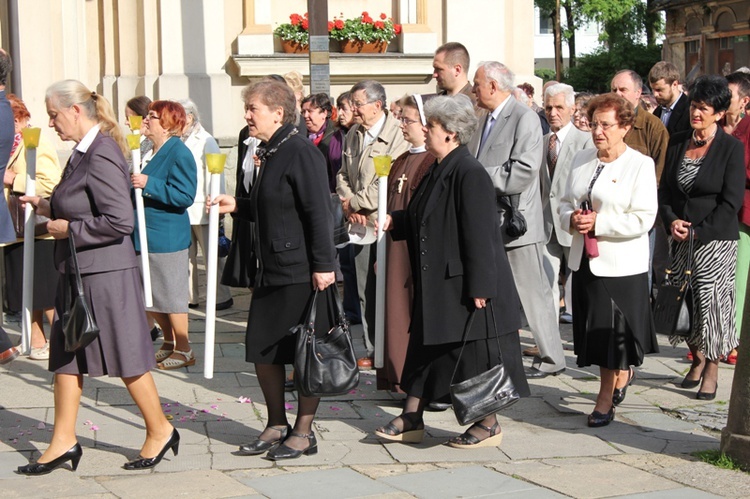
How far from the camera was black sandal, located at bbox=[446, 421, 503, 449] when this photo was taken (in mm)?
6137

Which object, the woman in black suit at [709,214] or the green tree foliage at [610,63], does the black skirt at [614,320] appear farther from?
the green tree foliage at [610,63]

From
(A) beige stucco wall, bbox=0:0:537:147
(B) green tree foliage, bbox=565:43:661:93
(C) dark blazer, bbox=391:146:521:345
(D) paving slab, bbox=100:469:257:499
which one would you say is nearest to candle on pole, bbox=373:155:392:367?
(C) dark blazer, bbox=391:146:521:345

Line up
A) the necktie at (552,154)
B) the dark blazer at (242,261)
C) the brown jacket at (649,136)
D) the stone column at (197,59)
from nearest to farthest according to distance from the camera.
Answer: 1. the dark blazer at (242,261)
2. the necktie at (552,154)
3. the brown jacket at (649,136)
4. the stone column at (197,59)

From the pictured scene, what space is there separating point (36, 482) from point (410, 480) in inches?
67.1

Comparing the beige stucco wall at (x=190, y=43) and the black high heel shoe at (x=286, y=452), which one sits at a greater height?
the beige stucco wall at (x=190, y=43)

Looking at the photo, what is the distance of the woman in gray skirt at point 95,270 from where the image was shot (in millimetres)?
5531

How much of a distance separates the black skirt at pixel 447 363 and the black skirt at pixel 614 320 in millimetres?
666

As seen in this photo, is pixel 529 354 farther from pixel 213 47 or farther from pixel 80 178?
pixel 213 47

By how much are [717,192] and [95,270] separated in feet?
12.6

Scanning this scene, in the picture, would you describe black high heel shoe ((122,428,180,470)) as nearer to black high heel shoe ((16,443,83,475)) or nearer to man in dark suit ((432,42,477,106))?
black high heel shoe ((16,443,83,475))

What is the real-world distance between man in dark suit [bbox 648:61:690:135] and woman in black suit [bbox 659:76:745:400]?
2.48 metres

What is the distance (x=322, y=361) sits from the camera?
575 cm

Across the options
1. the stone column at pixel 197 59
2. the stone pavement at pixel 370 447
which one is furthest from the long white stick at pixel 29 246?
the stone column at pixel 197 59

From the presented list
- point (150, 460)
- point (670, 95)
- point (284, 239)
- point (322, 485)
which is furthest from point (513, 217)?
point (670, 95)
